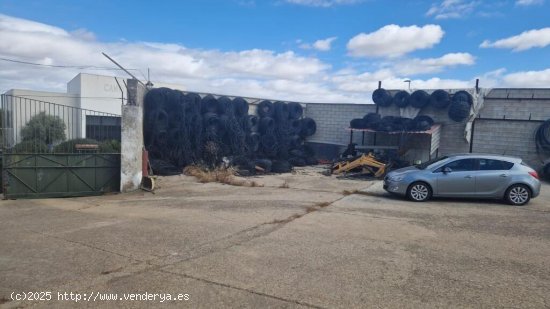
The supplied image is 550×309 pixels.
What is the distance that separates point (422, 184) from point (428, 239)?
4.26 metres

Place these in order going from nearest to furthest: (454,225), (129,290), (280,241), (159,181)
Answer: (129,290) < (280,241) < (454,225) < (159,181)

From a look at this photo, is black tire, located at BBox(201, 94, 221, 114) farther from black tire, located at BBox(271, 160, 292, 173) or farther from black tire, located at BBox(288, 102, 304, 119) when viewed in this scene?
black tire, located at BBox(288, 102, 304, 119)

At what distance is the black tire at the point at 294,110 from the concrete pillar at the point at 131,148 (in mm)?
10668

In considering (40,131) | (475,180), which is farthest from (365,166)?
(40,131)

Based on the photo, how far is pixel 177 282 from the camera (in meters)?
4.91

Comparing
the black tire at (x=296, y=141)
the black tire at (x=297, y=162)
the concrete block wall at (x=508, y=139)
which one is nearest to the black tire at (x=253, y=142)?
the black tire at (x=297, y=162)

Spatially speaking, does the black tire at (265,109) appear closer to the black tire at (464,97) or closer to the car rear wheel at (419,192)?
the black tire at (464,97)

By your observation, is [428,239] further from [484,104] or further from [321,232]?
[484,104]

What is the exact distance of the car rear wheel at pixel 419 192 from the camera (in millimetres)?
11055

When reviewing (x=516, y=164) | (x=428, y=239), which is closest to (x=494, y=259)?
(x=428, y=239)

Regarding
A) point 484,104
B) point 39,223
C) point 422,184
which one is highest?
point 484,104

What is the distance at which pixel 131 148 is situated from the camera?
12.6m

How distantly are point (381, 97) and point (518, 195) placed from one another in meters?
10.5

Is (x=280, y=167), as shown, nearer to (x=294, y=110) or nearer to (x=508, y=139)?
(x=294, y=110)
